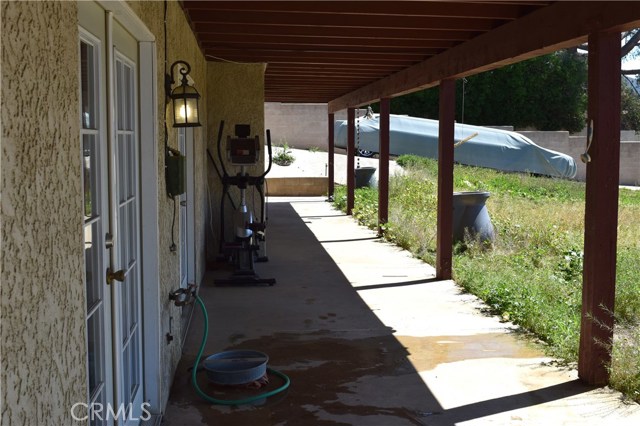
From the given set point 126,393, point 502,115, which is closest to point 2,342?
point 126,393

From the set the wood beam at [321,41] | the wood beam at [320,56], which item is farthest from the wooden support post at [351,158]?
the wood beam at [321,41]

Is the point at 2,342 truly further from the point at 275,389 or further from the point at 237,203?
the point at 237,203

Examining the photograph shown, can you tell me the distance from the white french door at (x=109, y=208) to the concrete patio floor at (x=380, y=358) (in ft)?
3.35

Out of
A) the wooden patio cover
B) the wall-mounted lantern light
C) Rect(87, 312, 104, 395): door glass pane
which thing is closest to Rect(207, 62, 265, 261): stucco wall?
the wooden patio cover

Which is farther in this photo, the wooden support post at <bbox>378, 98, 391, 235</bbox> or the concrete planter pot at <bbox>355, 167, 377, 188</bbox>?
the concrete planter pot at <bbox>355, 167, 377, 188</bbox>

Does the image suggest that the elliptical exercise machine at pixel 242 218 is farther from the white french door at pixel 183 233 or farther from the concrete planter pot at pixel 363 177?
the concrete planter pot at pixel 363 177

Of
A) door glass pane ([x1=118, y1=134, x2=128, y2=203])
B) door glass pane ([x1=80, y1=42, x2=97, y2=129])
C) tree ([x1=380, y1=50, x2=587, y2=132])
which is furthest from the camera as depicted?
tree ([x1=380, y1=50, x2=587, y2=132])

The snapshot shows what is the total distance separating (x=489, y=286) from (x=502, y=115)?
938 inches

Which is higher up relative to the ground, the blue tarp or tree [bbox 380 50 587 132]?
tree [bbox 380 50 587 132]

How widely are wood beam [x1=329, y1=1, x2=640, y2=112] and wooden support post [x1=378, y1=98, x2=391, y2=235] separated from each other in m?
2.43

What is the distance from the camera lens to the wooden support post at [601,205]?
470cm

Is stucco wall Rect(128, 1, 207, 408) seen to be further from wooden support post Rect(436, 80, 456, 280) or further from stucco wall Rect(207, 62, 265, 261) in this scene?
wooden support post Rect(436, 80, 456, 280)
